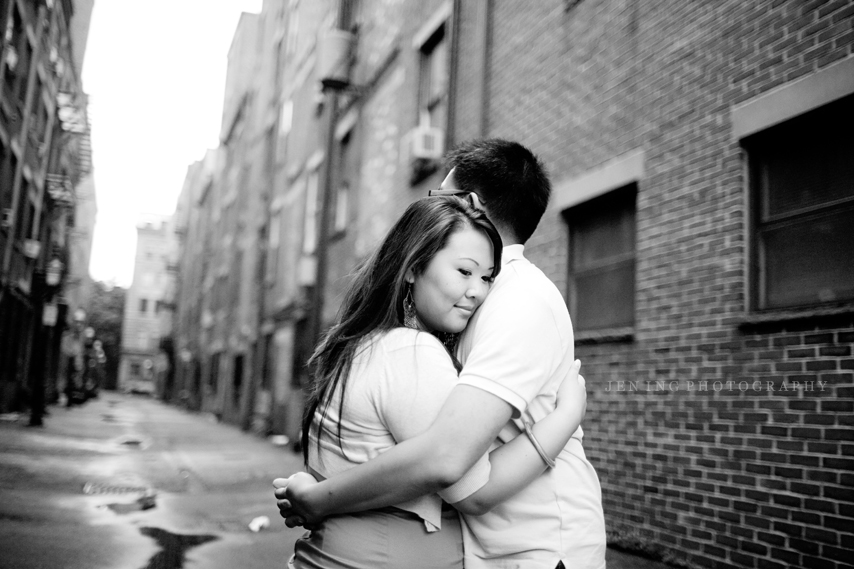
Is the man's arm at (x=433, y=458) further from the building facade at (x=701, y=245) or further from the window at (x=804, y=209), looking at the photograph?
the window at (x=804, y=209)

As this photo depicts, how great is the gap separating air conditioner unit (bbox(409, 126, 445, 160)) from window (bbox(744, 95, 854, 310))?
612cm

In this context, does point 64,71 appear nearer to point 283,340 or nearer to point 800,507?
point 283,340

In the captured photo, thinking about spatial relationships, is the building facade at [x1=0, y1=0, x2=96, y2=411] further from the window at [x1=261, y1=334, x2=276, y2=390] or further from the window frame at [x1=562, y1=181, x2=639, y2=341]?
the window frame at [x1=562, y1=181, x2=639, y2=341]

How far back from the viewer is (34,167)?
22.7 m

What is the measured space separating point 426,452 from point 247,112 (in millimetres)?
33810

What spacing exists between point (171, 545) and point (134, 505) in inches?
82.6

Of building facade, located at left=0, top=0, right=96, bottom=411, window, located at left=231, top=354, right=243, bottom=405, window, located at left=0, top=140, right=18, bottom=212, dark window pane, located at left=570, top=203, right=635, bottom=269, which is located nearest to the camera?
dark window pane, located at left=570, top=203, right=635, bottom=269

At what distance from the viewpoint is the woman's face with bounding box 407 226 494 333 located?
1.83 metres

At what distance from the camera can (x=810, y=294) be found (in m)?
5.23

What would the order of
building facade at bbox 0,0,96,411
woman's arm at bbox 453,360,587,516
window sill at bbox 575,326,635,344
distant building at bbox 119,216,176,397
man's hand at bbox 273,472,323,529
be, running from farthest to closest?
distant building at bbox 119,216,176,397, building facade at bbox 0,0,96,411, window sill at bbox 575,326,635,344, man's hand at bbox 273,472,323,529, woman's arm at bbox 453,360,587,516

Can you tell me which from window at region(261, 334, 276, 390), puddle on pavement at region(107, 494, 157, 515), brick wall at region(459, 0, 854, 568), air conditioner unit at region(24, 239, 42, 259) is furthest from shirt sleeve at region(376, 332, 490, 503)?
air conditioner unit at region(24, 239, 42, 259)

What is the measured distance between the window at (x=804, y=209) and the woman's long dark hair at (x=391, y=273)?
411 centimetres

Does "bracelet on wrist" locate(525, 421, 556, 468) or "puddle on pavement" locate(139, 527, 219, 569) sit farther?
"puddle on pavement" locate(139, 527, 219, 569)

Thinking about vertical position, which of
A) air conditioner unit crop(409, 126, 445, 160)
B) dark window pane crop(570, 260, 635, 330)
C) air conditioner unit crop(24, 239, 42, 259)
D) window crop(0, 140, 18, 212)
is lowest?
dark window pane crop(570, 260, 635, 330)
